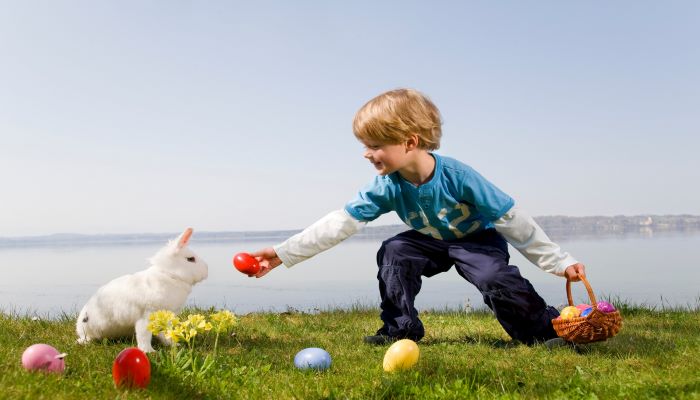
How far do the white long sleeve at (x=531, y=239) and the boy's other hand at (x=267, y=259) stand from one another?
158cm

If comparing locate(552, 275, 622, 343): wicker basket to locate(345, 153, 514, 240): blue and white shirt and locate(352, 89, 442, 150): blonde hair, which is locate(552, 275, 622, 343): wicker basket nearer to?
locate(345, 153, 514, 240): blue and white shirt

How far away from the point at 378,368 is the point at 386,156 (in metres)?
1.42

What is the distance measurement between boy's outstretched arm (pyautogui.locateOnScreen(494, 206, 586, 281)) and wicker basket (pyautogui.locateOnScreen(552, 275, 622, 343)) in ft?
0.85

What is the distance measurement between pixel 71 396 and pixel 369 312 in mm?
4022

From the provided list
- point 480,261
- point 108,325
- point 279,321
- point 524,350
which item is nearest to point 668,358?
point 524,350

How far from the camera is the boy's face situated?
14.6ft

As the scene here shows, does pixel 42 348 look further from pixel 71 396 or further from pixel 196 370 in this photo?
pixel 196 370

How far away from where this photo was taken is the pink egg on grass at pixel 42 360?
328 cm

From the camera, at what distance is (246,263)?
446cm

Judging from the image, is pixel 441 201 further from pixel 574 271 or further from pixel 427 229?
pixel 574 271

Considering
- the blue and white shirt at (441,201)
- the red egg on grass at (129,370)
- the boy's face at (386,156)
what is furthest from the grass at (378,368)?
the boy's face at (386,156)

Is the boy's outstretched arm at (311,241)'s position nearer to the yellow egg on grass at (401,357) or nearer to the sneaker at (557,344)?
the yellow egg on grass at (401,357)

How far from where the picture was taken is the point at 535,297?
4.55m

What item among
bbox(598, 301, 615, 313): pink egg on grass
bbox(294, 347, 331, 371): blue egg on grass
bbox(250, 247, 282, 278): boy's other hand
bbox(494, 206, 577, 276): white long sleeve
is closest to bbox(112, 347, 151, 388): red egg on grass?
bbox(294, 347, 331, 371): blue egg on grass
